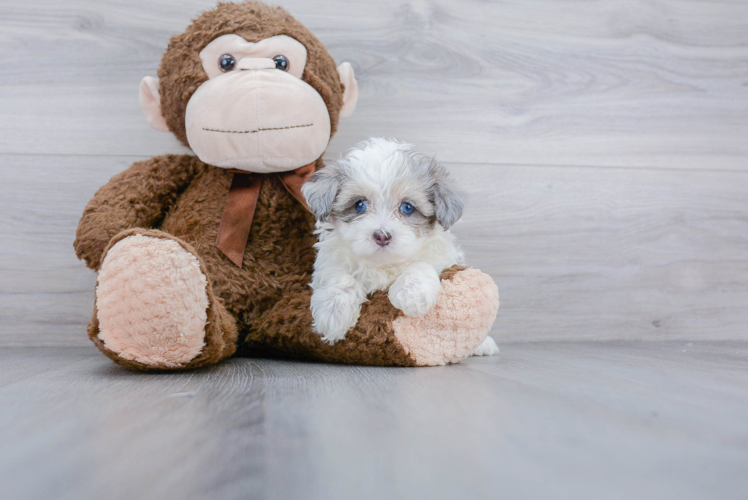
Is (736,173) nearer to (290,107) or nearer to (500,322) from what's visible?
(500,322)

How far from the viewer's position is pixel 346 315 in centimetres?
96

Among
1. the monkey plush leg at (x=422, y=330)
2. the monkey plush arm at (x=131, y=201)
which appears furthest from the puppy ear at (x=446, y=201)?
the monkey plush arm at (x=131, y=201)

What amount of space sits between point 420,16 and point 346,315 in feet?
2.96

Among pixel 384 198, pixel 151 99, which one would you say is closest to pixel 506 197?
pixel 384 198

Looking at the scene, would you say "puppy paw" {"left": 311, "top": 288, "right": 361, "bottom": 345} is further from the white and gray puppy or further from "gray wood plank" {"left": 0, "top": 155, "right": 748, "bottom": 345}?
"gray wood plank" {"left": 0, "top": 155, "right": 748, "bottom": 345}

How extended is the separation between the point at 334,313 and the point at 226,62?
0.54 m

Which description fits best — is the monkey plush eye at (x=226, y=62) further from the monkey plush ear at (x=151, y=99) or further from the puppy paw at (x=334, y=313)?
the puppy paw at (x=334, y=313)

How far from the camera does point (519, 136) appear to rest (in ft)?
4.91

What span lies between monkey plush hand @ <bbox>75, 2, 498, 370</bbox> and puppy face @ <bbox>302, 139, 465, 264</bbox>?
4.1 inches

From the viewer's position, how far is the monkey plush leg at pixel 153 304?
2.66 feet

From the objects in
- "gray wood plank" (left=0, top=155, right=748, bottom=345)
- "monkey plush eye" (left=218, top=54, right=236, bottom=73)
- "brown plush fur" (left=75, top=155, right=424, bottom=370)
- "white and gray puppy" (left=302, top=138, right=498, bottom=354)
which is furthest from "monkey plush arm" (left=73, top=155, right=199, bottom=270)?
"gray wood plank" (left=0, top=155, right=748, bottom=345)

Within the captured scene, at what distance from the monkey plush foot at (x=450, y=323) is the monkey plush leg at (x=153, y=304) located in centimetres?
34

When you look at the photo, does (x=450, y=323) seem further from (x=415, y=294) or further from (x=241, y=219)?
(x=241, y=219)

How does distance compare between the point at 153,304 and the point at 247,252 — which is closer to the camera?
the point at 153,304
